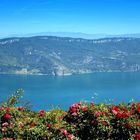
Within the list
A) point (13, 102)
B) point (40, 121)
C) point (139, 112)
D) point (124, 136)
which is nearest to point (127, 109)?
point (139, 112)

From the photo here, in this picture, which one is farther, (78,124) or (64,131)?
(78,124)

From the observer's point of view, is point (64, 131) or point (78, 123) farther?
point (78, 123)

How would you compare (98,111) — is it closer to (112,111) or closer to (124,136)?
(112,111)

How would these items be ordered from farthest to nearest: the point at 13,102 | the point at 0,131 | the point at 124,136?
the point at 13,102, the point at 0,131, the point at 124,136

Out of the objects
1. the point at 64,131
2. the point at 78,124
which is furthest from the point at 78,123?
the point at 64,131

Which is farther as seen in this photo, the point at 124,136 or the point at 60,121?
the point at 60,121

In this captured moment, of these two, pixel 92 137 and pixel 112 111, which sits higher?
pixel 112 111

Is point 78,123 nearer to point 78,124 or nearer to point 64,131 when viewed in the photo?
point 78,124

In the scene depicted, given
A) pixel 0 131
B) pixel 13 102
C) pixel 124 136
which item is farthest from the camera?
pixel 13 102
